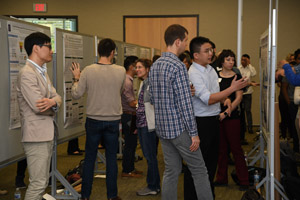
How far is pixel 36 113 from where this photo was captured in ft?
9.89

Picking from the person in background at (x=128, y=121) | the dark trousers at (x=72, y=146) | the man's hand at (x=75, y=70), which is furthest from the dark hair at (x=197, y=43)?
the dark trousers at (x=72, y=146)

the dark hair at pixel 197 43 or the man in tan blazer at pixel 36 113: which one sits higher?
the dark hair at pixel 197 43

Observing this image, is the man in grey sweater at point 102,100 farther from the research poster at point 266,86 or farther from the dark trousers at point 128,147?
the research poster at point 266,86

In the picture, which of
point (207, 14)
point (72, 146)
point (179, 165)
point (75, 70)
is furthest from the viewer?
point (207, 14)

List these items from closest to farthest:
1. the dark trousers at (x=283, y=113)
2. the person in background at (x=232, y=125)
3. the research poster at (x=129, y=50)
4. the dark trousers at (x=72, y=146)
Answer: the person in background at (x=232, y=125) → the research poster at (x=129, y=50) → the dark trousers at (x=72, y=146) → the dark trousers at (x=283, y=113)

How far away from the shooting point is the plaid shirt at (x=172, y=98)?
2.98m

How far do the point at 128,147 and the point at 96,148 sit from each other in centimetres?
111

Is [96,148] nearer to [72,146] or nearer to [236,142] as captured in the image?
[236,142]

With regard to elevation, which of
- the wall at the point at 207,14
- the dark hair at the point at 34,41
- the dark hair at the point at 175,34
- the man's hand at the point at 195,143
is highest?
the wall at the point at 207,14

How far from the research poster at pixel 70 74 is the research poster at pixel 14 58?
79 cm

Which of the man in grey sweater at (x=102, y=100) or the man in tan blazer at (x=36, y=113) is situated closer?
the man in tan blazer at (x=36, y=113)

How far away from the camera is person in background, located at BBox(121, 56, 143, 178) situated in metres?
5.13

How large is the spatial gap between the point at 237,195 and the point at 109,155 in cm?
148

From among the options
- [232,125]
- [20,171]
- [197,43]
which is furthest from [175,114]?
[20,171]
